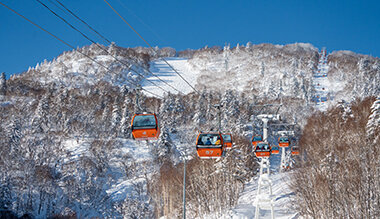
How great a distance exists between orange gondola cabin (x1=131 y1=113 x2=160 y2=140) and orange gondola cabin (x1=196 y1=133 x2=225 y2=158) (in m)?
2.42

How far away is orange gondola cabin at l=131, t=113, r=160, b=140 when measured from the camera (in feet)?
38.8

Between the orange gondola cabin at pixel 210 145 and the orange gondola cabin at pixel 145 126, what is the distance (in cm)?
242

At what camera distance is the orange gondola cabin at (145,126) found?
11820 mm

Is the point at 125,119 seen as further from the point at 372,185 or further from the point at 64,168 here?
the point at 372,185

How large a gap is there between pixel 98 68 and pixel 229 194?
16587cm

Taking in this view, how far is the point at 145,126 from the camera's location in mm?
11867

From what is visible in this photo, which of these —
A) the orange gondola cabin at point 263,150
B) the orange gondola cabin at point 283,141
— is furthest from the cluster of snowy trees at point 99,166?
the orange gondola cabin at point 283,141

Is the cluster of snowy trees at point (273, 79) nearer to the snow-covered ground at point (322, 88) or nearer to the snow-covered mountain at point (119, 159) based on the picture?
the snow-covered mountain at point (119, 159)

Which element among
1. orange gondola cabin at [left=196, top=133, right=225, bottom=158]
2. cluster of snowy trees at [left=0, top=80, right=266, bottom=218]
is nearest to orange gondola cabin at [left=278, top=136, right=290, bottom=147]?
cluster of snowy trees at [left=0, top=80, right=266, bottom=218]

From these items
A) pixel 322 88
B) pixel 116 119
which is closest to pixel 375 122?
pixel 116 119

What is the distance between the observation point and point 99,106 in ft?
317

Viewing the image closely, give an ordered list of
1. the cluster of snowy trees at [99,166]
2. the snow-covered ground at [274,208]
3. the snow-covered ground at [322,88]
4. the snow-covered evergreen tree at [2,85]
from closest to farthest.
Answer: the snow-covered ground at [274,208], the cluster of snowy trees at [99,166], the snow-covered evergreen tree at [2,85], the snow-covered ground at [322,88]

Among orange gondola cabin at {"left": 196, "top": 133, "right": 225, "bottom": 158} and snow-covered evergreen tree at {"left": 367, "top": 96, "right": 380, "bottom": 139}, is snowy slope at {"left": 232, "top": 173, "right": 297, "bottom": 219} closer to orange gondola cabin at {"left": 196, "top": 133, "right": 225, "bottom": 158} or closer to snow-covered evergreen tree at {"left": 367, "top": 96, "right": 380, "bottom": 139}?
orange gondola cabin at {"left": 196, "top": 133, "right": 225, "bottom": 158}

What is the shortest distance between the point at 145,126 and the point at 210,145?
3240mm
